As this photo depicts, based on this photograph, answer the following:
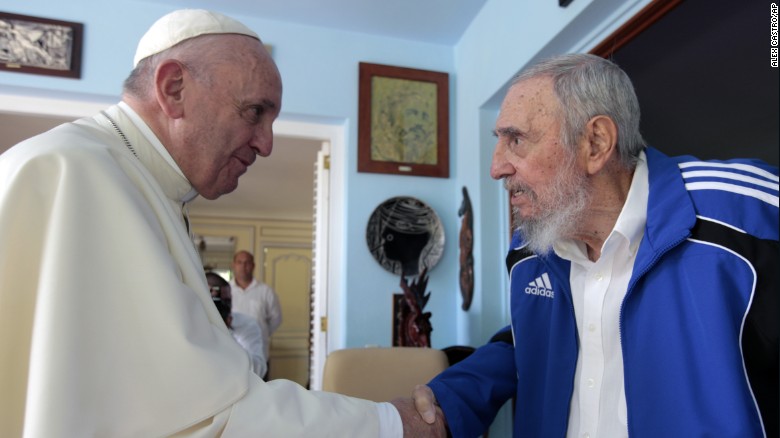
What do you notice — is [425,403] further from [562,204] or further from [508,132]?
[508,132]

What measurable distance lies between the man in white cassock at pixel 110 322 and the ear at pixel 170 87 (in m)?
0.20

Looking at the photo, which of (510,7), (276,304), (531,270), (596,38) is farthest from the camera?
(276,304)

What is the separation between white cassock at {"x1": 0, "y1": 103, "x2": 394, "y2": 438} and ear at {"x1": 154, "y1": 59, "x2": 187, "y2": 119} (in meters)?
0.31

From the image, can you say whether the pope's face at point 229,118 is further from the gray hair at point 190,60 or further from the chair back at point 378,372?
the chair back at point 378,372

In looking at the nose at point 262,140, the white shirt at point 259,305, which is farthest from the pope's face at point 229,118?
the white shirt at point 259,305

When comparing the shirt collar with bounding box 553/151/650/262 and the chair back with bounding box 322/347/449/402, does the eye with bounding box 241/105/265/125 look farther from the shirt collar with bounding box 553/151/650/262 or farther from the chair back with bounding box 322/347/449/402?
the chair back with bounding box 322/347/449/402

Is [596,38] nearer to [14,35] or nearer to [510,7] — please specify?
[510,7]

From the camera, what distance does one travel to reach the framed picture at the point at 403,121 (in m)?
3.49

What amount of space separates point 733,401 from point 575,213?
1.75 feet

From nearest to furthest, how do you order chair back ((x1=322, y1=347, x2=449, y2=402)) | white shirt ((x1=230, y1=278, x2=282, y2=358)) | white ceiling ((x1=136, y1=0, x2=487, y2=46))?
chair back ((x1=322, y1=347, x2=449, y2=402)), white ceiling ((x1=136, y1=0, x2=487, y2=46)), white shirt ((x1=230, y1=278, x2=282, y2=358))

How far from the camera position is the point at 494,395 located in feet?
5.32

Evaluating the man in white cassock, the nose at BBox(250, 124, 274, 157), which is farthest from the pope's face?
the man in white cassock

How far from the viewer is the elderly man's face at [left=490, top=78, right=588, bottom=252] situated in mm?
1381

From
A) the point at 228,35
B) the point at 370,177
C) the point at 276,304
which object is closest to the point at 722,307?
the point at 228,35
